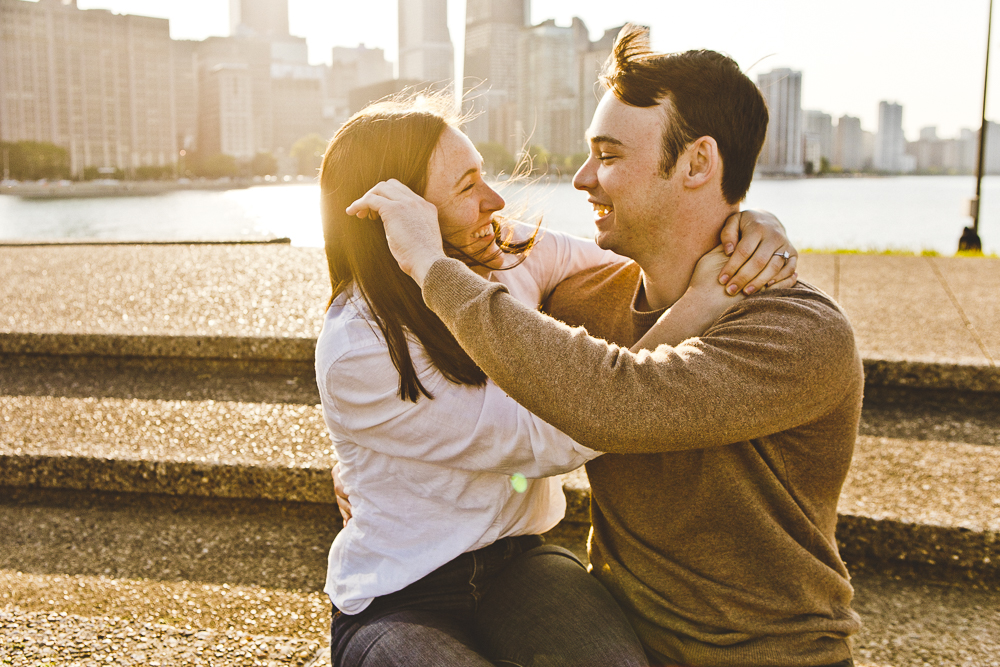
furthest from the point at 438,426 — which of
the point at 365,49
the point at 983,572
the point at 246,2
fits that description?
the point at 246,2

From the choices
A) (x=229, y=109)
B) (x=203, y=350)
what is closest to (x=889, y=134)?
(x=229, y=109)

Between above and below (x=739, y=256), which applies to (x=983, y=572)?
below

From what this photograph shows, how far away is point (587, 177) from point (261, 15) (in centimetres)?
12551

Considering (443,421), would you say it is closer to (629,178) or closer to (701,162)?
(629,178)

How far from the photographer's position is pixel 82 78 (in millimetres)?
80438

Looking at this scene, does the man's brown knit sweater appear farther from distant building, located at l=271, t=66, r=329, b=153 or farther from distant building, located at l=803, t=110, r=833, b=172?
distant building, located at l=271, t=66, r=329, b=153

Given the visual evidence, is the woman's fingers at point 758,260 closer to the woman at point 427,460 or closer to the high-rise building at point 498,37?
the woman at point 427,460

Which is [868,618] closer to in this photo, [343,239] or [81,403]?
[343,239]

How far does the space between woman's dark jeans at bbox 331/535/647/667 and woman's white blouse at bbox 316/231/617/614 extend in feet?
0.16

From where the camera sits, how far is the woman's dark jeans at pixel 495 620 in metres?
1.50

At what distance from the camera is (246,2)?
370 ft

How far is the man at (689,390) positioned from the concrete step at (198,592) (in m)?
0.83

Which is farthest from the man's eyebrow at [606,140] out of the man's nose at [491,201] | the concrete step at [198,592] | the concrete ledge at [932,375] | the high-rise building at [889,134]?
the high-rise building at [889,134]

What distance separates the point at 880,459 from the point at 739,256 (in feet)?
5.60
